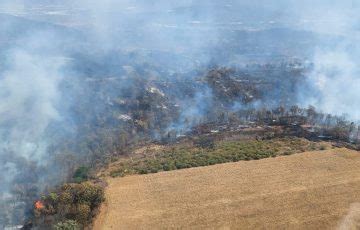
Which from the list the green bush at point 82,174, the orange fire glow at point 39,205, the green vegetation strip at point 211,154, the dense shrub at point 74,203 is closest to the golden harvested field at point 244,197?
the dense shrub at point 74,203

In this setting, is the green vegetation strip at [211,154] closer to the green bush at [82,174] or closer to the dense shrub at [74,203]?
the green bush at [82,174]

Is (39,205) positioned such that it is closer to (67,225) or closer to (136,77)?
(67,225)

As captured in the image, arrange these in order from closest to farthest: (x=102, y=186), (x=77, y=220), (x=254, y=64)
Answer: (x=77, y=220) → (x=102, y=186) → (x=254, y=64)

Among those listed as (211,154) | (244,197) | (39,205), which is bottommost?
(211,154)

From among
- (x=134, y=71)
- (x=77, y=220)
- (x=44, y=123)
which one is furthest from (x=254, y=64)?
(x=77, y=220)

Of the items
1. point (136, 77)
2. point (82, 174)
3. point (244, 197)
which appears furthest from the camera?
point (136, 77)

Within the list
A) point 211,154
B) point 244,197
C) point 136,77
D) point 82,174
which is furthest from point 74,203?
point 136,77

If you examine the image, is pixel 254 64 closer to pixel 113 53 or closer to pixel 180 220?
pixel 113 53

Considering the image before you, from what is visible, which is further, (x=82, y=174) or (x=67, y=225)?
(x=82, y=174)

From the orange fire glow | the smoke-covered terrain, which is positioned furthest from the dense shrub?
the smoke-covered terrain
